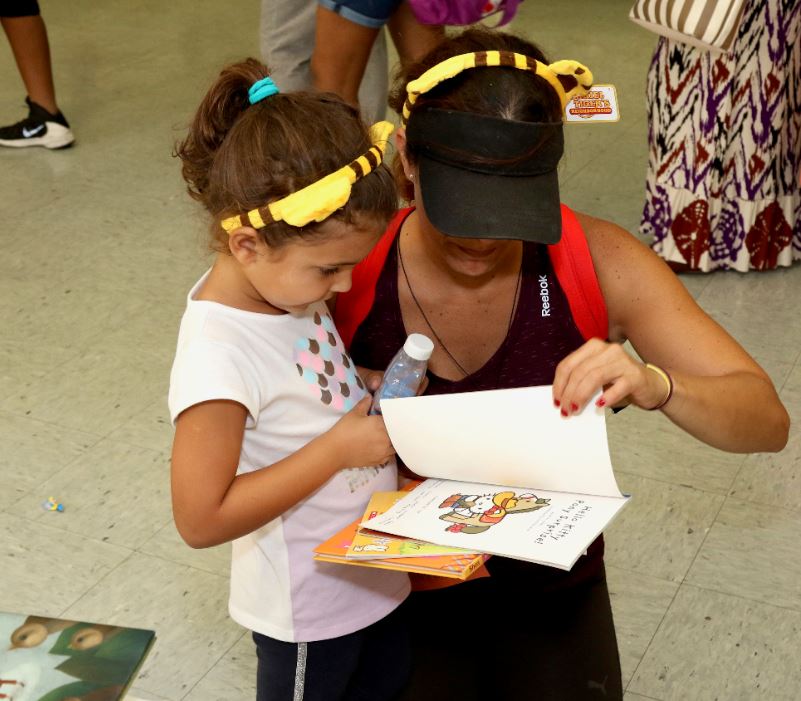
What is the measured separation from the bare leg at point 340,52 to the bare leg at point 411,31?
23 centimetres

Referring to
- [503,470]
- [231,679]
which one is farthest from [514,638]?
[231,679]

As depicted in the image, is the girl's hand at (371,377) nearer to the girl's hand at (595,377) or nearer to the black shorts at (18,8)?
the girl's hand at (595,377)

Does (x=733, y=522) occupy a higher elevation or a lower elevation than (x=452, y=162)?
lower

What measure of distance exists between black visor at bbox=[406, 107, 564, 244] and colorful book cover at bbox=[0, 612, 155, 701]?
606 millimetres

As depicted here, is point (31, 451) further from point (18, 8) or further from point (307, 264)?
point (18, 8)

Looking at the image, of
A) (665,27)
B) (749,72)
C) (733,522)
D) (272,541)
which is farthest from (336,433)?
(749,72)

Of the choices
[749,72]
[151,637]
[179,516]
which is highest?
[179,516]

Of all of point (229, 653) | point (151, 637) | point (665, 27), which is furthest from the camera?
point (665, 27)

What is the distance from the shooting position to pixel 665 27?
8.00 ft

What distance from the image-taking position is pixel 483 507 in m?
1.24

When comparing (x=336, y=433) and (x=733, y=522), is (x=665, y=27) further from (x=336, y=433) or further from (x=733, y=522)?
(x=336, y=433)

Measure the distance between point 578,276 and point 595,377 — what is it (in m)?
0.35

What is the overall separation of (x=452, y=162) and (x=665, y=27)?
133 centimetres

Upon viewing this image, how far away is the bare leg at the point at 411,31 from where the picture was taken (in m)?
2.73
